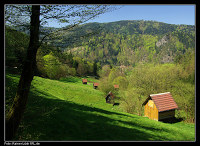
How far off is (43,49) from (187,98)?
21.6 metres

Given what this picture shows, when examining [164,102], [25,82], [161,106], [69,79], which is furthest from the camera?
[69,79]

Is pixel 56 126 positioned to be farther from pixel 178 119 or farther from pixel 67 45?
pixel 178 119

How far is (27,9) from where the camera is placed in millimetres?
5203

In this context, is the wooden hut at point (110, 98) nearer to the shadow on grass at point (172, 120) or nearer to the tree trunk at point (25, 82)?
the shadow on grass at point (172, 120)

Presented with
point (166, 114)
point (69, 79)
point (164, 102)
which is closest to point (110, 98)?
point (166, 114)

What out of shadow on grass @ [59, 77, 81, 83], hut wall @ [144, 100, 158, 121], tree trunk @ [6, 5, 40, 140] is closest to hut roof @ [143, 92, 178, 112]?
hut wall @ [144, 100, 158, 121]

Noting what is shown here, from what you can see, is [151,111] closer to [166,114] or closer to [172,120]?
[166,114]

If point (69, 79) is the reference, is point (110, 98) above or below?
below

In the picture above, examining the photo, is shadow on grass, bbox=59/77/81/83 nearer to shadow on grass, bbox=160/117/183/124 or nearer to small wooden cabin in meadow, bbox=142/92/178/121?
small wooden cabin in meadow, bbox=142/92/178/121

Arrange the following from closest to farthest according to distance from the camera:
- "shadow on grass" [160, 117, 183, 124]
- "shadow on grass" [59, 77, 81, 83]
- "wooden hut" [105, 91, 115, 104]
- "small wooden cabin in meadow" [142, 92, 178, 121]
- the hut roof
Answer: "small wooden cabin in meadow" [142, 92, 178, 121]
the hut roof
"shadow on grass" [160, 117, 183, 124]
"wooden hut" [105, 91, 115, 104]
"shadow on grass" [59, 77, 81, 83]

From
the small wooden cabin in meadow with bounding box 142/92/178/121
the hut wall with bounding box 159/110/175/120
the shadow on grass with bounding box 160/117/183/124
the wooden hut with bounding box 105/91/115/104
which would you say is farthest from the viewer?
the wooden hut with bounding box 105/91/115/104

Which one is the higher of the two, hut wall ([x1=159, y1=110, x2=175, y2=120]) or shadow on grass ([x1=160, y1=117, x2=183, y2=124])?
hut wall ([x1=159, y1=110, x2=175, y2=120])

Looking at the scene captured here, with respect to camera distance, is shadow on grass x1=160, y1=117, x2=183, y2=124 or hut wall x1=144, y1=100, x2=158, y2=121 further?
shadow on grass x1=160, y1=117, x2=183, y2=124
